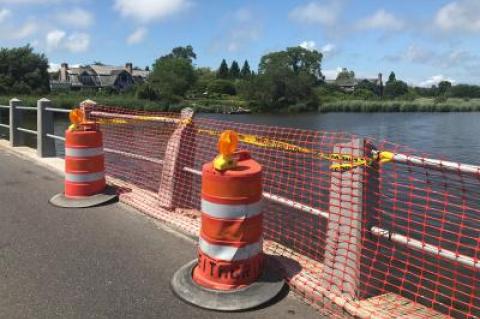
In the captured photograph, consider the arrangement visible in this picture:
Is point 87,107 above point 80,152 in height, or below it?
above

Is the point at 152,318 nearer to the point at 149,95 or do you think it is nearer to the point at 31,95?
the point at 31,95

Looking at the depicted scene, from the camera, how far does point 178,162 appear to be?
22.1 feet

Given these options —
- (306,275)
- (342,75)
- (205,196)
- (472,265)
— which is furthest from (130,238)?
(342,75)

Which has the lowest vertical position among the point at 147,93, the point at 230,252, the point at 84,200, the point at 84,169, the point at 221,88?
the point at 84,200

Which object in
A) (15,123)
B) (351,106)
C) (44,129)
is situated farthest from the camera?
(351,106)

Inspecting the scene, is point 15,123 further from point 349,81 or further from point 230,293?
point 349,81

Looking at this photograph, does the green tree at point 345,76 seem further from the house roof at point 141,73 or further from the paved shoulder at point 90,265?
the paved shoulder at point 90,265

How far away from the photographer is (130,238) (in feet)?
18.3

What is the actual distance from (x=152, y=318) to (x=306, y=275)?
140 centimetres

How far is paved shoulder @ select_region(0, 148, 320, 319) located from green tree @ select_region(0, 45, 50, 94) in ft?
239

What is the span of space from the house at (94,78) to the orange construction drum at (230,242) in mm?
123507

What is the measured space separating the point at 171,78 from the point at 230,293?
111m

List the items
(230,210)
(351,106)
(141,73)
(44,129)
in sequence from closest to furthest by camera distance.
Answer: (230,210) → (44,129) → (351,106) → (141,73)

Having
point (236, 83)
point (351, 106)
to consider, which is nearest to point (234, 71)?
point (236, 83)
